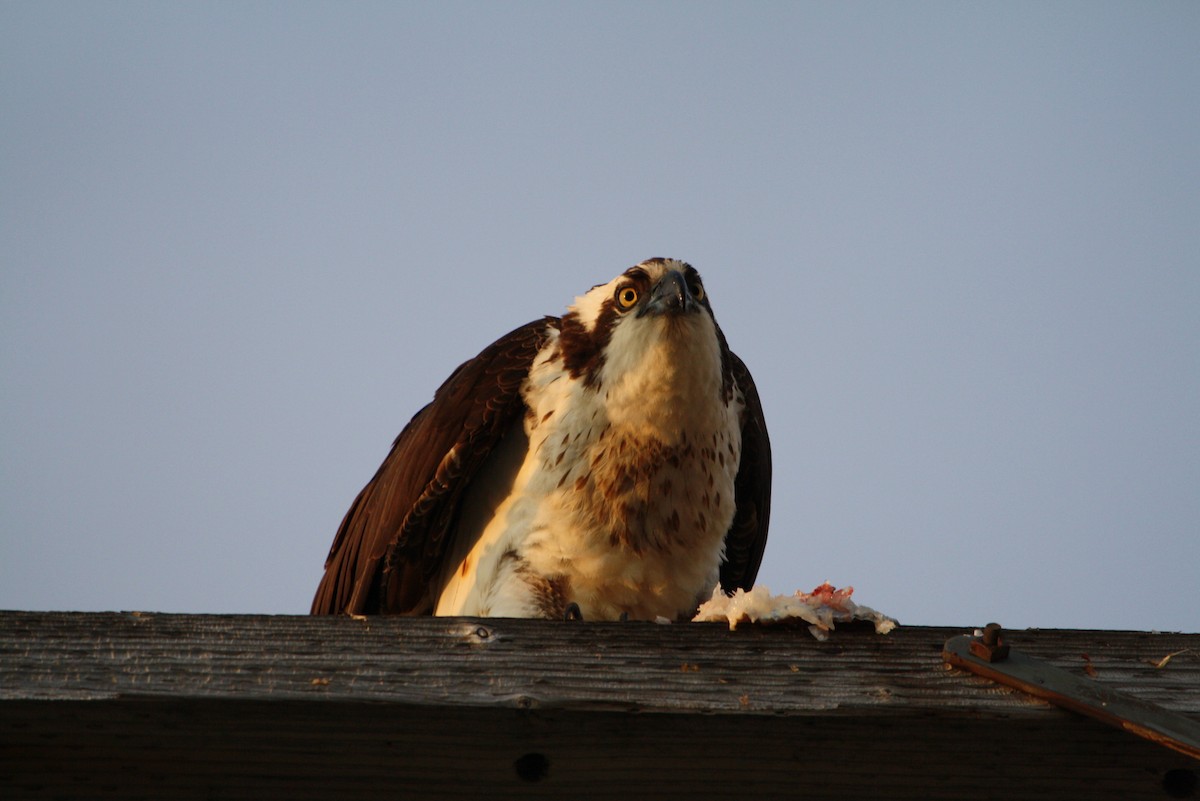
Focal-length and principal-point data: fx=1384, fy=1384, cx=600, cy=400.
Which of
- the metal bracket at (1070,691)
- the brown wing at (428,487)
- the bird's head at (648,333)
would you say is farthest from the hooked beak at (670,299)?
the metal bracket at (1070,691)

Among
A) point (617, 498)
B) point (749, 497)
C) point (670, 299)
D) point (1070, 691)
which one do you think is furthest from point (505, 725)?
point (749, 497)

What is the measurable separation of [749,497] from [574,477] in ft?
3.51

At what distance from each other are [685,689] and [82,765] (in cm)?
87

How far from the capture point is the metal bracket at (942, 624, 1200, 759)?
6.51 feet

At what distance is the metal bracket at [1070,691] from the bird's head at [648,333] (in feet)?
8.75

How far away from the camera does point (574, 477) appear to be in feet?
15.7

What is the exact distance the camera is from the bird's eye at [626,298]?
5090mm

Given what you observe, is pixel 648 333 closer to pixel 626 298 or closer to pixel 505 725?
pixel 626 298

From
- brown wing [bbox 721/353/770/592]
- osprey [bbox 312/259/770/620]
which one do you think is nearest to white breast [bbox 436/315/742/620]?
osprey [bbox 312/259/770/620]

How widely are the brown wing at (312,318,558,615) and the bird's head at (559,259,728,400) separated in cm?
27

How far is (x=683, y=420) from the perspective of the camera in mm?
4832

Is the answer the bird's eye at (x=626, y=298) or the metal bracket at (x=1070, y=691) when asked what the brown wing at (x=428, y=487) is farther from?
the metal bracket at (x=1070, y=691)

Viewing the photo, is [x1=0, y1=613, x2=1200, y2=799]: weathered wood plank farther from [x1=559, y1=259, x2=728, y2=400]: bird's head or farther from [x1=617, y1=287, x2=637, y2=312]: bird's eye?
[x1=617, y1=287, x2=637, y2=312]: bird's eye

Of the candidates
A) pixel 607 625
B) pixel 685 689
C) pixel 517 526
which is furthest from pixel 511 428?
pixel 685 689
